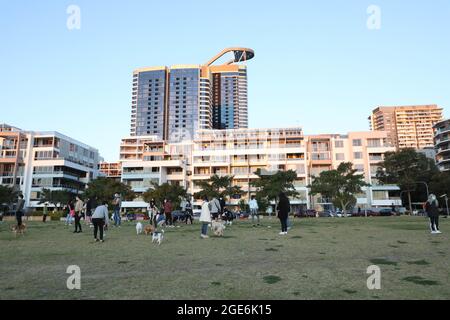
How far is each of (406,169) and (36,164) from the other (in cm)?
8171

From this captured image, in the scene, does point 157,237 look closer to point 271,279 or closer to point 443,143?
point 271,279

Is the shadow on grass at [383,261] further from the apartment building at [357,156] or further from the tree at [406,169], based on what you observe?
the apartment building at [357,156]

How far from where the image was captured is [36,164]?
8050 centimetres

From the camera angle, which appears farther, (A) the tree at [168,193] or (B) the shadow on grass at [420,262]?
(A) the tree at [168,193]

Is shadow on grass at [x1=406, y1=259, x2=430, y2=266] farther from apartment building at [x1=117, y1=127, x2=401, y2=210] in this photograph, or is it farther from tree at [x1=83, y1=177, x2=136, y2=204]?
apartment building at [x1=117, y1=127, x2=401, y2=210]

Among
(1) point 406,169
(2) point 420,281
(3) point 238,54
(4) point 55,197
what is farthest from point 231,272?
(3) point 238,54

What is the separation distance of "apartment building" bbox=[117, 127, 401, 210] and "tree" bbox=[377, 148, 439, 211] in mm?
7570

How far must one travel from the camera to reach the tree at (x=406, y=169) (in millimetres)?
71125

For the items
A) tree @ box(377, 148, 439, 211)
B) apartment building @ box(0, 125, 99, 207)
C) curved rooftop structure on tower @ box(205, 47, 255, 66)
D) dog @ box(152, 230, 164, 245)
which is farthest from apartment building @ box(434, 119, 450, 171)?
curved rooftop structure on tower @ box(205, 47, 255, 66)

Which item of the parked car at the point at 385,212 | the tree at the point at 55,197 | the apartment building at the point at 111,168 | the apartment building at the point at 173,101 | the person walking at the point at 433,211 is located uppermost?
the apartment building at the point at 173,101

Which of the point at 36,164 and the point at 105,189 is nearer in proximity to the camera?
the point at 105,189

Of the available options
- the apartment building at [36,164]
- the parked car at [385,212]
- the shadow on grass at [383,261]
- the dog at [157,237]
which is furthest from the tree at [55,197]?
the shadow on grass at [383,261]

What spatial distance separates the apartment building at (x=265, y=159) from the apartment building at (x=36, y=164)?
13.1 m
